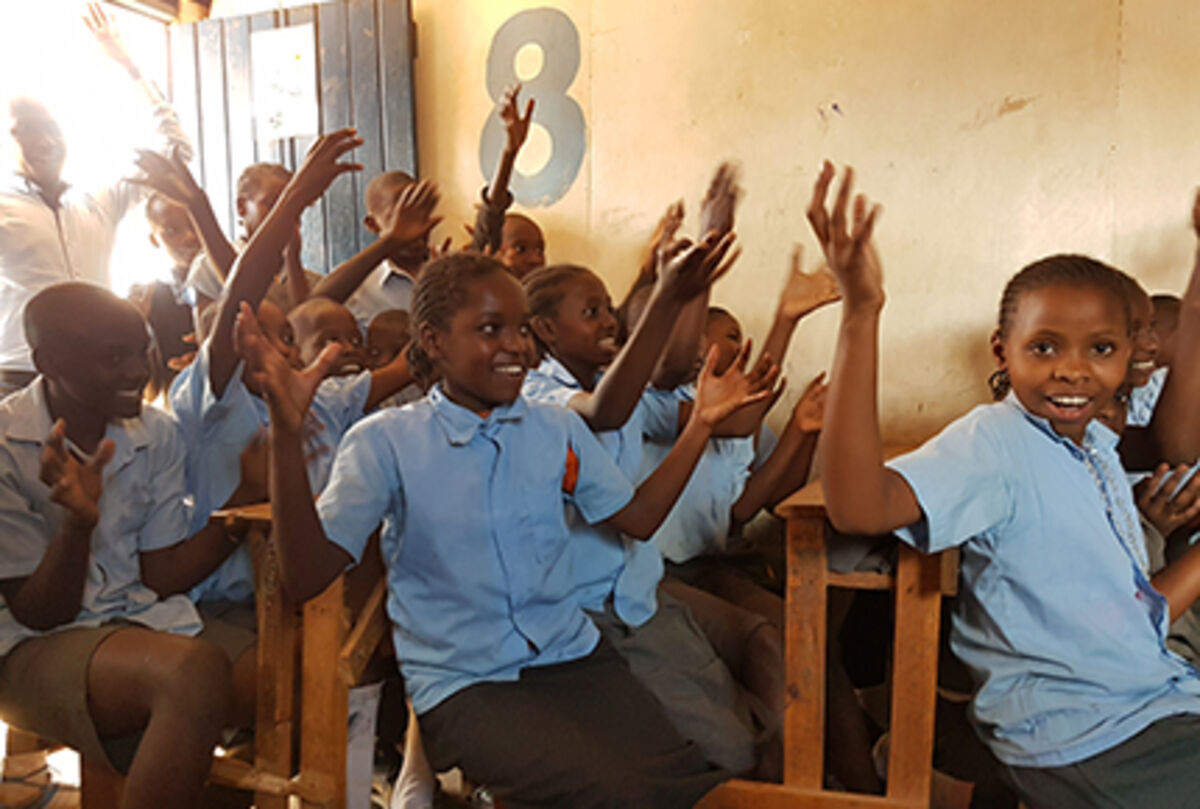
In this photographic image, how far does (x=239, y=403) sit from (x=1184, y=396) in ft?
6.36

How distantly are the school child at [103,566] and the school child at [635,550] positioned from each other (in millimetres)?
737

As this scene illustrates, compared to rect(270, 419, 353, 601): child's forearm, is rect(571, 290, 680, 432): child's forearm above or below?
above

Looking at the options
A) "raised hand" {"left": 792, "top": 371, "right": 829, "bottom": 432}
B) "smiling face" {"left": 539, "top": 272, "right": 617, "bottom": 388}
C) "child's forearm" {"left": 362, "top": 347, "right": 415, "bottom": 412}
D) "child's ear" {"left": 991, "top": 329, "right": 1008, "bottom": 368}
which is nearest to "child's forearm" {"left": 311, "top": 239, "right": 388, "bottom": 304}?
"child's forearm" {"left": 362, "top": 347, "right": 415, "bottom": 412}

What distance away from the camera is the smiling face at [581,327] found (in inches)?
78.1

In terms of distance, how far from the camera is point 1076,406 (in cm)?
144

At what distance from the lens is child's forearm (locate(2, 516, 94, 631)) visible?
1.48 m

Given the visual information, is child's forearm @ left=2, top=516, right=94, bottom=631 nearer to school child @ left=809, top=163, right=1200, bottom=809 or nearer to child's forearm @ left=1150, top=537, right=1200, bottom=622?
school child @ left=809, top=163, right=1200, bottom=809

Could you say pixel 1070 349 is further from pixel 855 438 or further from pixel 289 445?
pixel 289 445

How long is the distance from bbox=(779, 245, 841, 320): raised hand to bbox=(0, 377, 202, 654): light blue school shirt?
1.73 m

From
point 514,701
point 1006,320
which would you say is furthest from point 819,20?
point 514,701

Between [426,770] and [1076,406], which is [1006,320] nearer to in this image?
[1076,406]

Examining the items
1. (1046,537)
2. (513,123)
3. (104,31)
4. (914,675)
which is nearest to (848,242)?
(1046,537)

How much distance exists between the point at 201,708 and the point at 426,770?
1.69 feet

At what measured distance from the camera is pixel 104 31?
3.07 metres
